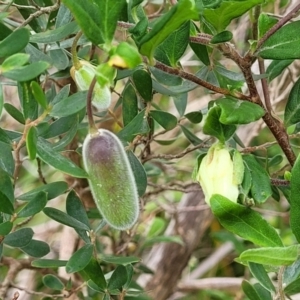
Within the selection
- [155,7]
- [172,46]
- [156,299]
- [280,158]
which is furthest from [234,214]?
[155,7]

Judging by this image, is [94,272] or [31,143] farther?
[94,272]

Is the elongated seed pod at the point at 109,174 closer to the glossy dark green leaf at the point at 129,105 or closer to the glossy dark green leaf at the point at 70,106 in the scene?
the glossy dark green leaf at the point at 70,106

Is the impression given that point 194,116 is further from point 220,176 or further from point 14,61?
point 14,61

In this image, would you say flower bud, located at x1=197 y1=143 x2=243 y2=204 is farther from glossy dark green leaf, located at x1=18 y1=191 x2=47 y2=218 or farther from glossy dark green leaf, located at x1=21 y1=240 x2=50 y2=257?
Answer: glossy dark green leaf, located at x1=21 y1=240 x2=50 y2=257

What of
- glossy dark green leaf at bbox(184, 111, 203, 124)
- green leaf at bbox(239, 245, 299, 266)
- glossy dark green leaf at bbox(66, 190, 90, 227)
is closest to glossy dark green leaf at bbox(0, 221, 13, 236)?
glossy dark green leaf at bbox(66, 190, 90, 227)

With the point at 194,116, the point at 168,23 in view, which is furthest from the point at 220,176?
the point at 194,116

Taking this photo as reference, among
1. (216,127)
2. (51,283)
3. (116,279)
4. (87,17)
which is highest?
(87,17)
